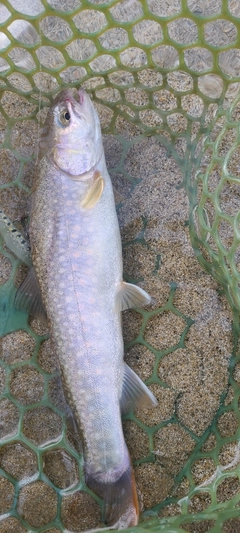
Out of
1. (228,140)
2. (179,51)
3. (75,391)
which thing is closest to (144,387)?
(75,391)

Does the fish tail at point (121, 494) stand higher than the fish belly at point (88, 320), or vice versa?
the fish belly at point (88, 320)

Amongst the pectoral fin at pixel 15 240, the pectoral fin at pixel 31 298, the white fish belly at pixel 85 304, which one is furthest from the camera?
the pectoral fin at pixel 15 240

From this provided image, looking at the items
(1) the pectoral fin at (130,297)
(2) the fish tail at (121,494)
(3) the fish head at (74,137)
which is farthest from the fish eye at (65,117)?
(2) the fish tail at (121,494)

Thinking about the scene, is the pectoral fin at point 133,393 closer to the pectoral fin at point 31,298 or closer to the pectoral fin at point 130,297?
the pectoral fin at point 130,297

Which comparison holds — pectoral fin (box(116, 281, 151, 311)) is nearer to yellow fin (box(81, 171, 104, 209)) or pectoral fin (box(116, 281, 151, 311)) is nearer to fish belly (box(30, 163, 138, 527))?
fish belly (box(30, 163, 138, 527))

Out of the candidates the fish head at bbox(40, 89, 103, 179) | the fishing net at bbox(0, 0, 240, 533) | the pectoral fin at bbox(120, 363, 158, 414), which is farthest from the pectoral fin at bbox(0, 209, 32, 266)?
the pectoral fin at bbox(120, 363, 158, 414)

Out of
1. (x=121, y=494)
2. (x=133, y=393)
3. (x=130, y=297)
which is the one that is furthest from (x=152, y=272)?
(x=121, y=494)
